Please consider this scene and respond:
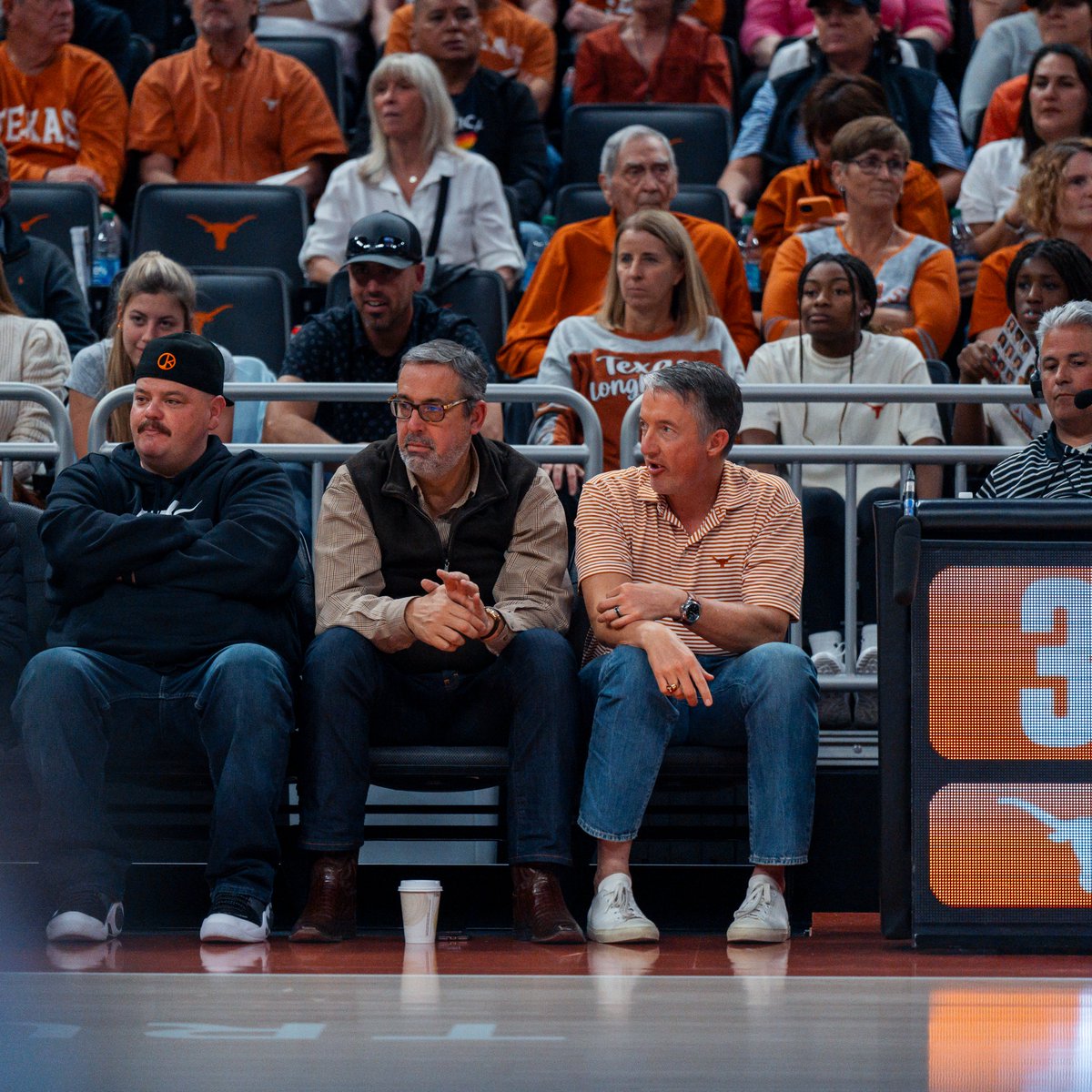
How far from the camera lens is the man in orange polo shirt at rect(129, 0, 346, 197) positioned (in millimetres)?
7598

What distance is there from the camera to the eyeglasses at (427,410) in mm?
4352

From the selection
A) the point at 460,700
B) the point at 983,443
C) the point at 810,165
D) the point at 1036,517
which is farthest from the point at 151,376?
the point at 810,165

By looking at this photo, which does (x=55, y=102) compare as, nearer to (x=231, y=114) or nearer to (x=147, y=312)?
(x=231, y=114)

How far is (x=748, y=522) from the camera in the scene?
173 inches

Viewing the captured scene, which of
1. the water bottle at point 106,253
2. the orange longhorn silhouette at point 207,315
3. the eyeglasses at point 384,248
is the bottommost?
the orange longhorn silhouette at point 207,315

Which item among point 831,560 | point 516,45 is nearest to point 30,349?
point 831,560

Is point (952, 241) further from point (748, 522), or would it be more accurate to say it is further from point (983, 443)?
point (748, 522)

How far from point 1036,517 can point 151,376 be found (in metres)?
2.05

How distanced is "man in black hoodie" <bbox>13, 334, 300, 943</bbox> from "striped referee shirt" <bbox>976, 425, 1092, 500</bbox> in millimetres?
1749

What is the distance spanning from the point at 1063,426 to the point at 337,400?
1.83m

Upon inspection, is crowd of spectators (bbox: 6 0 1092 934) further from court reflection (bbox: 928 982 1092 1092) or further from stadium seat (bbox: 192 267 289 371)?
court reflection (bbox: 928 982 1092 1092)

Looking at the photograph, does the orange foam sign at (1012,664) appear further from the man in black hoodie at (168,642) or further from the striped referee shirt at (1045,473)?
the man in black hoodie at (168,642)

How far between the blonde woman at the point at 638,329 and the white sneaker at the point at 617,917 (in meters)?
1.77

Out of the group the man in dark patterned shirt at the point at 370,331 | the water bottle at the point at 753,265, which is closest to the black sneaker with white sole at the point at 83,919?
the man in dark patterned shirt at the point at 370,331
